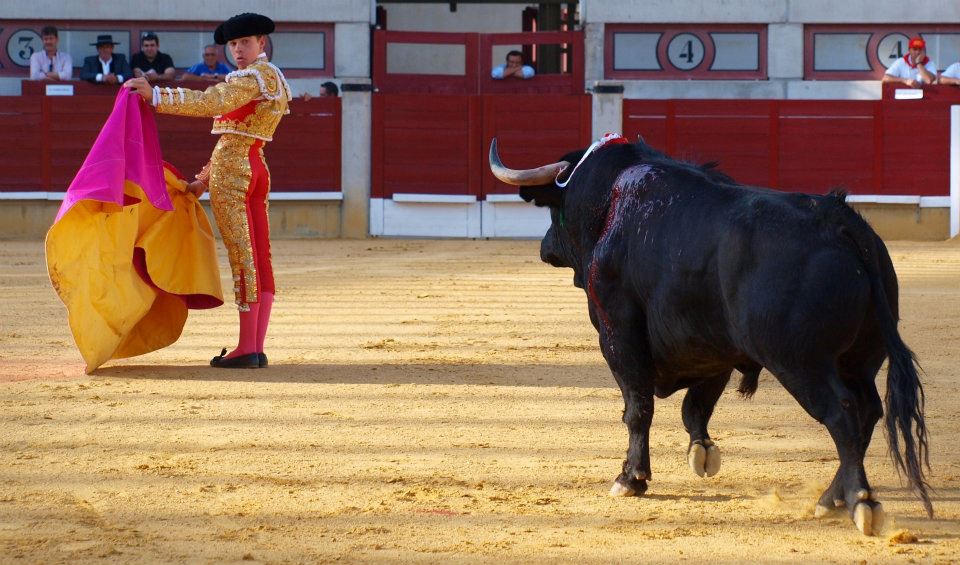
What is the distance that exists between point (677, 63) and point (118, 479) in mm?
10625

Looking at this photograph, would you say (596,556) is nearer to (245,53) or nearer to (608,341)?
(608,341)

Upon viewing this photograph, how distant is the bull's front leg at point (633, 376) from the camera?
3.02 meters

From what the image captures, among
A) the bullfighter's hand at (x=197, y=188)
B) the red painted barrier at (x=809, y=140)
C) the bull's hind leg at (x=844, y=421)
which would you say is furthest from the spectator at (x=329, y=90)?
the bull's hind leg at (x=844, y=421)

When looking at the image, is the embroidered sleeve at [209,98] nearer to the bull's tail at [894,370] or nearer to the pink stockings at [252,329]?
the pink stockings at [252,329]

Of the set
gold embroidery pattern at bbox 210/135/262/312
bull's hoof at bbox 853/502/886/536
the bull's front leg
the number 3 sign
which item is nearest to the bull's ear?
the bull's front leg

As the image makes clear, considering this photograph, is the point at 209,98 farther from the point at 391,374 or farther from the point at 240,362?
the point at 391,374

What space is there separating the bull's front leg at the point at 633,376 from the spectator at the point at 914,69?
963 centimetres

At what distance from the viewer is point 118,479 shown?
3.16 m

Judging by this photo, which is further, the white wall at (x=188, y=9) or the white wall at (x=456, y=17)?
the white wall at (x=456, y=17)

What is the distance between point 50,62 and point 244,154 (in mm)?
8073

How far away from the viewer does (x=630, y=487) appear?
3.00 meters

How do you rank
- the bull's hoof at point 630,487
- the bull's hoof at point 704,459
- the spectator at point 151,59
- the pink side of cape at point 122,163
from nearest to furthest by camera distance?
the bull's hoof at point 630,487 < the bull's hoof at point 704,459 < the pink side of cape at point 122,163 < the spectator at point 151,59

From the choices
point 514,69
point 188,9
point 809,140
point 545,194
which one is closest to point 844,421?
point 545,194

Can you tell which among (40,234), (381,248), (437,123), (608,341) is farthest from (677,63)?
(608,341)
